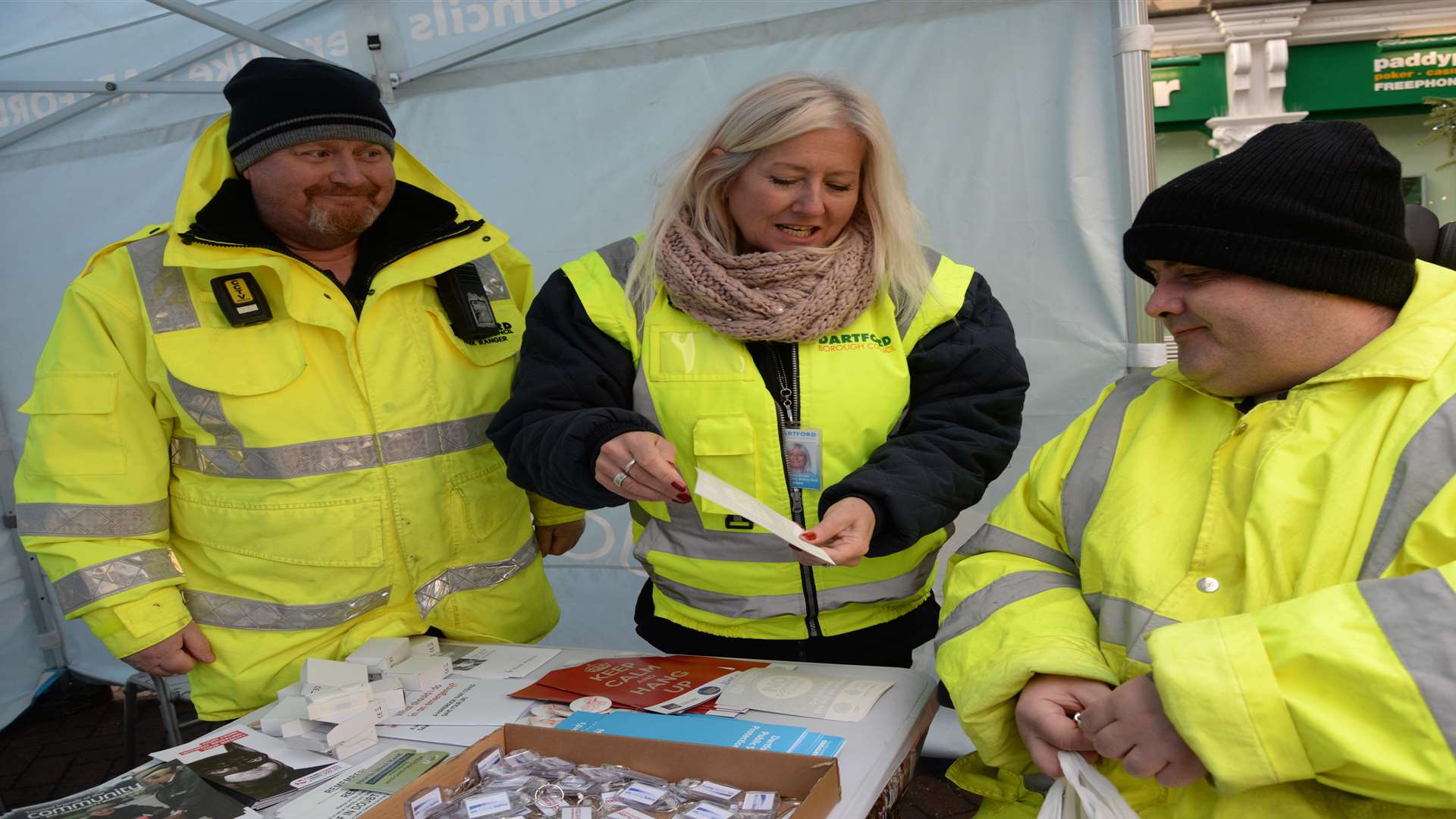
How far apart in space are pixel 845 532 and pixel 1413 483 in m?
0.82

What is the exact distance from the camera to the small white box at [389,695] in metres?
1.81

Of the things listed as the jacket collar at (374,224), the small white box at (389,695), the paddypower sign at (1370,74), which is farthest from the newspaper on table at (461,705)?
the paddypower sign at (1370,74)

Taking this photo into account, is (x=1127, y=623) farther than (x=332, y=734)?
No

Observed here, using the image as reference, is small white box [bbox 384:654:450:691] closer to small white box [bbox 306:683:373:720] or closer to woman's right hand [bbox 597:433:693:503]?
small white box [bbox 306:683:373:720]

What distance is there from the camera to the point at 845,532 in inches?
65.8

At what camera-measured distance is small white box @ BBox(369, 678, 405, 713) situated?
1.81m

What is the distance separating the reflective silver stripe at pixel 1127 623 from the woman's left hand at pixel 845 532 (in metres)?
0.39

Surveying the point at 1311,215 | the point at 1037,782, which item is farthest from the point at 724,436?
the point at 1311,215

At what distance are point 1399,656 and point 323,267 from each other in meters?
2.30

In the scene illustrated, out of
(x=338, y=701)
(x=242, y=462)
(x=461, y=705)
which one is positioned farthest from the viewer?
(x=242, y=462)

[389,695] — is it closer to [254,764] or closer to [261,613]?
[254,764]

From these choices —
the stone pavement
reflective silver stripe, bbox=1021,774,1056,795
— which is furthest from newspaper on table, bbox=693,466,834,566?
the stone pavement

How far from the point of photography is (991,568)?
1.67 meters

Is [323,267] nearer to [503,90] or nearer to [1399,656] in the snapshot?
[503,90]
